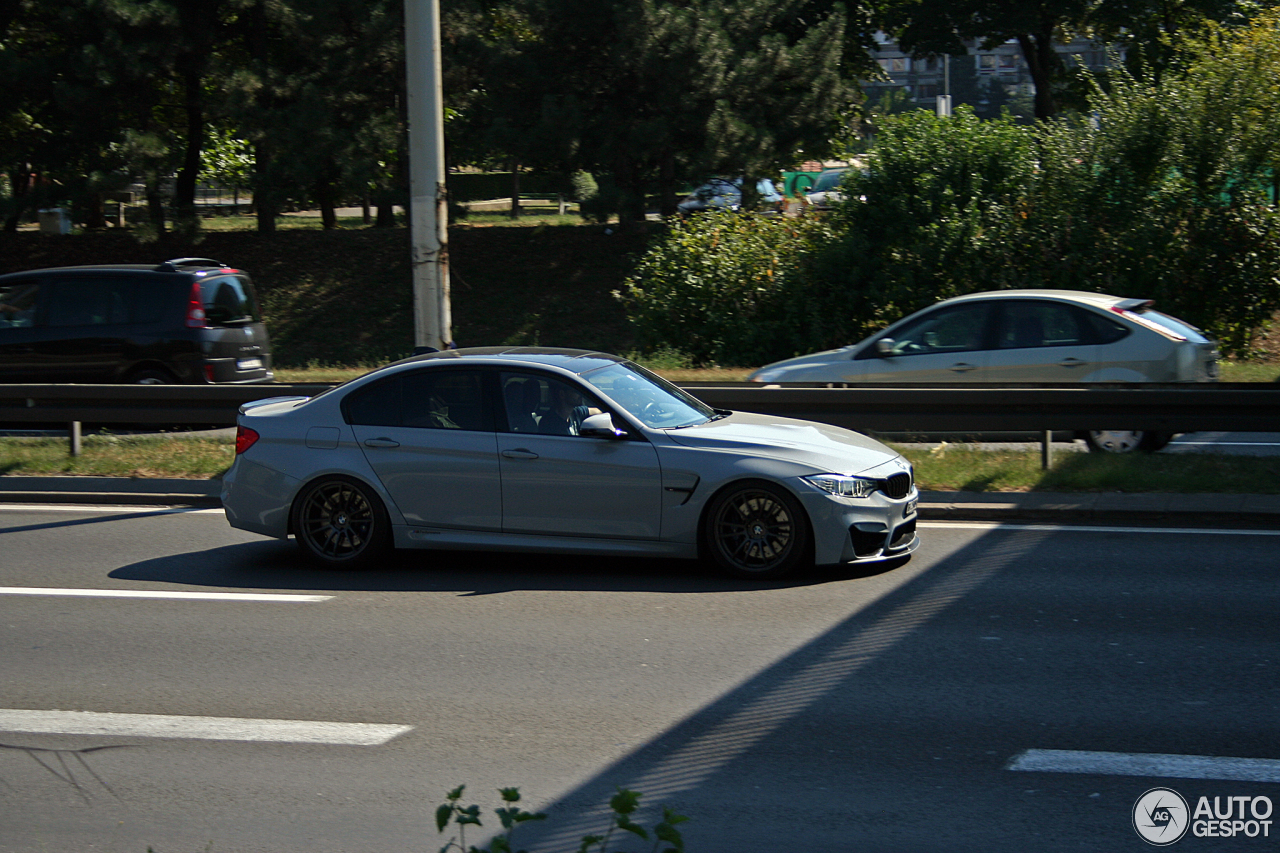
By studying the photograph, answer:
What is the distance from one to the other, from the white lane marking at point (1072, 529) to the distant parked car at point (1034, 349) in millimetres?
2429

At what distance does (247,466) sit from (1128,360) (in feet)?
26.1

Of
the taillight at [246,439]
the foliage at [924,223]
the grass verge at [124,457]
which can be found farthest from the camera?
the foliage at [924,223]

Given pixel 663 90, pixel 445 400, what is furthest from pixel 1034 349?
pixel 663 90

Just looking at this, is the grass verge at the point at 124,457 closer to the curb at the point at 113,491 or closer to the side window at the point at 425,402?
the curb at the point at 113,491

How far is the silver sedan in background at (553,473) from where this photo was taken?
25.2 ft

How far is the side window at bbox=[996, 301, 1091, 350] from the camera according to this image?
12188 mm

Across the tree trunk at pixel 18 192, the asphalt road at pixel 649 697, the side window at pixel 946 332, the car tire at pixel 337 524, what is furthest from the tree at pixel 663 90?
the asphalt road at pixel 649 697

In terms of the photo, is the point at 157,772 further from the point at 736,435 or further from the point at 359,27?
the point at 359,27

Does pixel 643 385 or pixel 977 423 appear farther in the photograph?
pixel 977 423

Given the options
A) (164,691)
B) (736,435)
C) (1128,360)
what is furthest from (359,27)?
(164,691)

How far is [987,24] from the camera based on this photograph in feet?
110

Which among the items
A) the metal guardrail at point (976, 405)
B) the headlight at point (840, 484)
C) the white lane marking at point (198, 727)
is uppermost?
the metal guardrail at point (976, 405)

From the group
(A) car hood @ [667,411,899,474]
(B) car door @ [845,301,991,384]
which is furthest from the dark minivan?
(A) car hood @ [667,411,899,474]

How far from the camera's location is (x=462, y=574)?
8242 mm
